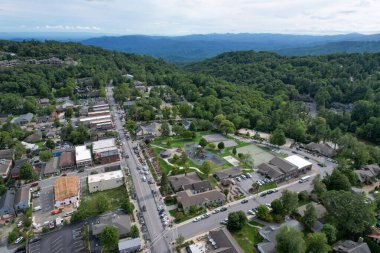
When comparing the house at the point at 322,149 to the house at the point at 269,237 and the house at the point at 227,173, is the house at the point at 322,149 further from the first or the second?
the house at the point at 269,237

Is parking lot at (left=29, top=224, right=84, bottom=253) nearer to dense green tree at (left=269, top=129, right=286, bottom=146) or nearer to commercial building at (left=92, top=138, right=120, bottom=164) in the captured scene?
commercial building at (left=92, top=138, right=120, bottom=164)

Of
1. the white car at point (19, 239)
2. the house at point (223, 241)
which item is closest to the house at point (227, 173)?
the house at point (223, 241)

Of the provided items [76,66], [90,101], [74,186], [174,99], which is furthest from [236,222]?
[76,66]

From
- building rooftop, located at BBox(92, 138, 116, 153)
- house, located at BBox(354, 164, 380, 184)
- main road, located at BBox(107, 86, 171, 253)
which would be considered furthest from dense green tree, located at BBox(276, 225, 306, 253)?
building rooftop, located at BBox(92, 138, 116, 153)

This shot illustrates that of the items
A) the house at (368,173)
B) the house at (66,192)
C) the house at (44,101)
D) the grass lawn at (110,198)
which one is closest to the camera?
the grass lawn at (110,198)

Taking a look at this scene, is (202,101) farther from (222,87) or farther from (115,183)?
(115,183)

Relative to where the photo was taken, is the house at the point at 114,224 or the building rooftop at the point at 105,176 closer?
the house at the point at 114,224
